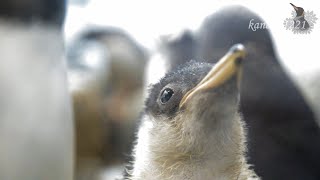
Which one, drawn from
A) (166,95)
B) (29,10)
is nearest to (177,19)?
(166,95)

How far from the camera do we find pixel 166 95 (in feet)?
2.68

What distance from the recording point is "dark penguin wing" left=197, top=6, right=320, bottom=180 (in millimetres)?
841

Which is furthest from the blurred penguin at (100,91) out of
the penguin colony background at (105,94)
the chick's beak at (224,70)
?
the chick's beak at (224,70)

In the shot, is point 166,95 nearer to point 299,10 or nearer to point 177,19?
point 177,19

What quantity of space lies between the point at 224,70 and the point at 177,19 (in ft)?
0.64

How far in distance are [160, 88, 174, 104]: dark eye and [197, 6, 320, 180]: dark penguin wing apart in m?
0.09

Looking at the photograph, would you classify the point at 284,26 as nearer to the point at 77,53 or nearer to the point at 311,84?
the point at 311,84

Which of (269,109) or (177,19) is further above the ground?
(177,19)

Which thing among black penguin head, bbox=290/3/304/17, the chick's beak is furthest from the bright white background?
the chick's beak

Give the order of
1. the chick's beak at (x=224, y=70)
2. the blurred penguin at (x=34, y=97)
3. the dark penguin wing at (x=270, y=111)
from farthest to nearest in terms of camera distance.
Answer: the blurred penguin at (x=34, y=97)
the dark penguin wing at (x=270, y=111)
the chick's beak at (x=224, y=70)

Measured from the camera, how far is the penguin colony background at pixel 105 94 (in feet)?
2.77

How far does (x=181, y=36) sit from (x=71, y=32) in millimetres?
222

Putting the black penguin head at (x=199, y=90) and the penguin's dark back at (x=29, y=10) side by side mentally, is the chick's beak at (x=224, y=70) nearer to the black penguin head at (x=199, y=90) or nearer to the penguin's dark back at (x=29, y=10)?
the black penguin head at (x=199, y=90)

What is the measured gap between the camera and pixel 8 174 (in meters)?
1.01
